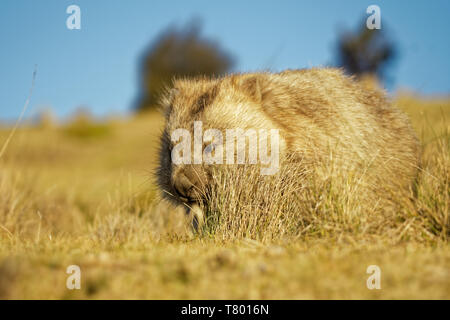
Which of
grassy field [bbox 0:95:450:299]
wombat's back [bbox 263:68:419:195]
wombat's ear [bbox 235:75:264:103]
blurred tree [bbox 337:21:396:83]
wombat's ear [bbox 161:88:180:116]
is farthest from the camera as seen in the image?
blurred tree [bbox 337:21:396:83]

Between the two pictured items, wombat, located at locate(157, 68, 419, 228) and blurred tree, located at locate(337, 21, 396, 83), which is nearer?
wombat, located at locate(157, 68, 419, 228)

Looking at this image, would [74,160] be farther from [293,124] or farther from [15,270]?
[15,270]

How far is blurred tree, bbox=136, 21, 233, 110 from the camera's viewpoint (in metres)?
36.6

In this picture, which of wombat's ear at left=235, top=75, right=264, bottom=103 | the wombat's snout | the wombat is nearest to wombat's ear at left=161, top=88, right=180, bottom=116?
the wombat

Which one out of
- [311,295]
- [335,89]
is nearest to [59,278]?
[311,295]

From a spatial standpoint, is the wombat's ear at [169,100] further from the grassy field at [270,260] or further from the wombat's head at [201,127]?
the grassy field at [270,260]

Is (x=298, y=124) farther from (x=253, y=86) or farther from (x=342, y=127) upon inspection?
(x=253, y=86)

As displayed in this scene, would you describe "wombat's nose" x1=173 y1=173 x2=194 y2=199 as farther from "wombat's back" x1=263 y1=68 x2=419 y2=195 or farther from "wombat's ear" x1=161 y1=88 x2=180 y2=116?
"wombat's ear" x1=161 y1=88 x2=180 y2=116

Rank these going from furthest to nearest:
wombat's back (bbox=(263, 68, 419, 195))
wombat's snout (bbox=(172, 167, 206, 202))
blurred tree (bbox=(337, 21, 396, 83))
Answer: blurred tree (bbox=(337, 21, 396, 83))
wombat's back (bbox=(263, 68, 419, 195))
wombat's snout (bbox=(172, 167, 206, 202))

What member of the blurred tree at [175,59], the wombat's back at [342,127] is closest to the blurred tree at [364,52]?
the blurred tree at [175,59]

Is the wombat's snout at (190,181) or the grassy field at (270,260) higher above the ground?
the wombat's snout at (190,181)

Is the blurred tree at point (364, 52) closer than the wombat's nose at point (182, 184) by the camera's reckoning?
No

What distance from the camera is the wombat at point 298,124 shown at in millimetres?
4359

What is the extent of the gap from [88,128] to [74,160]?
13.8ft
